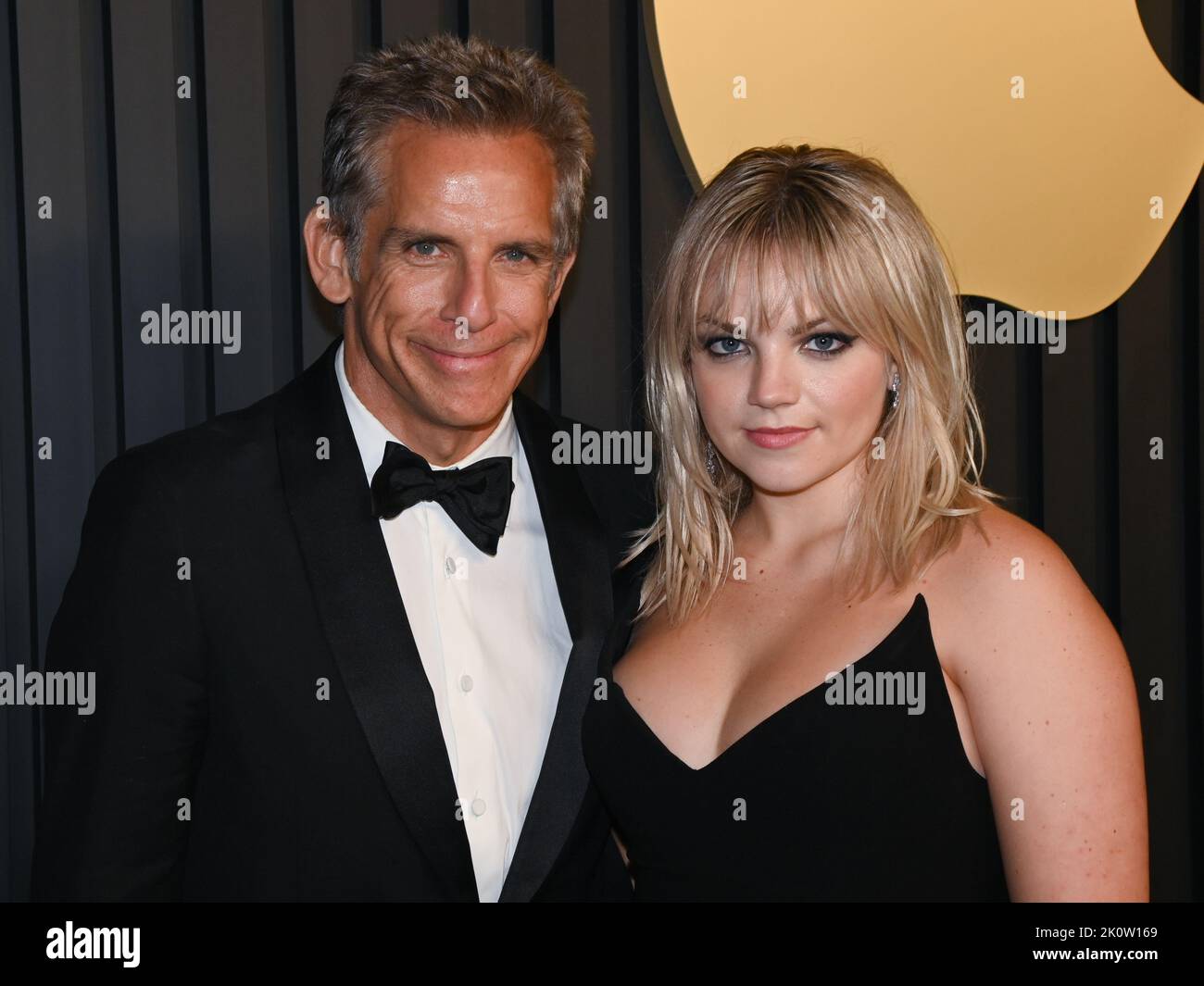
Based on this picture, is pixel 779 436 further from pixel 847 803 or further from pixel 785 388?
pixel 847 803

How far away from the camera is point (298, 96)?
7.39 ft

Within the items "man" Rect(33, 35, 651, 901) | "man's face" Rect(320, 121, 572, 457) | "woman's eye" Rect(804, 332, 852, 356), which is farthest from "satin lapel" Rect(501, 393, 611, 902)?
"woman's eye" Rect(804, 332, 852, 356)

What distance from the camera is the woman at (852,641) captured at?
63.2 inches

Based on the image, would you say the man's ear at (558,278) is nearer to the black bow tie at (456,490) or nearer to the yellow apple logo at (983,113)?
the black bow tie at (456,490)

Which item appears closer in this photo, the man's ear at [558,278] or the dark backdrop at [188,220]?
the man's ear at [558,278]

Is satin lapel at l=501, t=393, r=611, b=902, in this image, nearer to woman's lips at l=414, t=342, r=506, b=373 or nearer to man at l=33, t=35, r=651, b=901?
man at l=33, t=35, r=651, b=901

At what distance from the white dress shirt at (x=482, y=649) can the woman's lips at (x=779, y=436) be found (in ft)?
1.40

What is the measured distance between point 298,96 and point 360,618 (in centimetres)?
107

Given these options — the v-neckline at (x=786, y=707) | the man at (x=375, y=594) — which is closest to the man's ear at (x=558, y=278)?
the man at (x=375, y=594)

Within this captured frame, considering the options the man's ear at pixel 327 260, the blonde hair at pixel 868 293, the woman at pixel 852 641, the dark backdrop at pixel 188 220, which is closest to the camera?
the woman at pixel 852 641

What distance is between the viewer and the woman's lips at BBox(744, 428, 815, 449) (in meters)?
1.75

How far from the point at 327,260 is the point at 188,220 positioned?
54 centimetres

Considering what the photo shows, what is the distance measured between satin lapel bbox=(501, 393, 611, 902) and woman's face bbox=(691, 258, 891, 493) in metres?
0.30

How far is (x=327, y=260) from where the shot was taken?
6.18 feet
